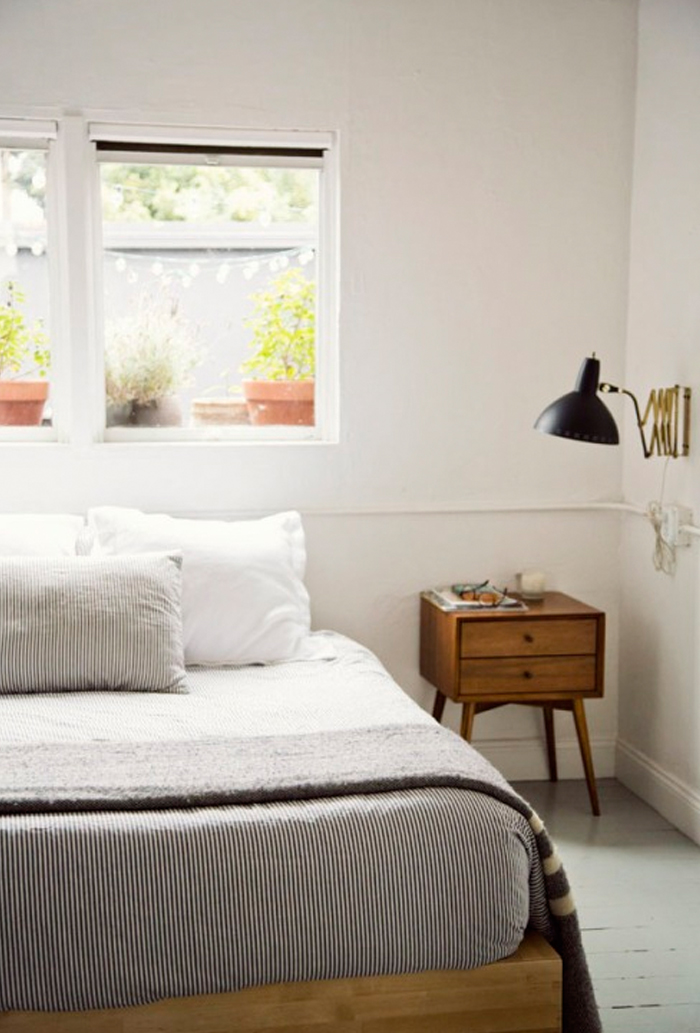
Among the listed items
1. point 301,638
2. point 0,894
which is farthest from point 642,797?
point 0,894

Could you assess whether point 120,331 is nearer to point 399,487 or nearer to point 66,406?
point 66,406

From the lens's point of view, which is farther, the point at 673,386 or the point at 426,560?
the point at 426,560

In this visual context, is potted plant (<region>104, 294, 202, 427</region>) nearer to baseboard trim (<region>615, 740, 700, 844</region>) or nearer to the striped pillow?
the striped pillow

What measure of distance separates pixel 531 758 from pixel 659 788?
47cm

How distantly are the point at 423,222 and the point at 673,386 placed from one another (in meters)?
0.94

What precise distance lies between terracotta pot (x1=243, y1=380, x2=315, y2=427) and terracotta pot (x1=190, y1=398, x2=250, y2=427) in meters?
0.03

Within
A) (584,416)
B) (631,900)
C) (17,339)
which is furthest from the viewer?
(17,339)

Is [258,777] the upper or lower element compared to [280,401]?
lower

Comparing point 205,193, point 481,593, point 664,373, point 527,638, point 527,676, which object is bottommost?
point 527,676

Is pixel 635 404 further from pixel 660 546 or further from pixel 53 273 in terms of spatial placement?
pixel 53 273

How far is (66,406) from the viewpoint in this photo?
403cm

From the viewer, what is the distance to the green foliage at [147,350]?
4.11m

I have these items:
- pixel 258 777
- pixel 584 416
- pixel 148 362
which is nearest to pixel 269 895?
pixel 258 777

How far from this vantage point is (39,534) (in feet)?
12.1
